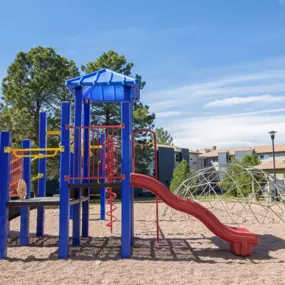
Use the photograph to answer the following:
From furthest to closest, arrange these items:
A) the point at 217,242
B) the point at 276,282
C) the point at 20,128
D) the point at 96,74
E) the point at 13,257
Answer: the point at 20,128, the point at 217,242, the point at 96,74, the point at 13,257, the point at 276,282

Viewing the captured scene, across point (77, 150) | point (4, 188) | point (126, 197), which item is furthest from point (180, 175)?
point (4, 188)

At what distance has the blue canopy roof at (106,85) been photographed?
7.61m

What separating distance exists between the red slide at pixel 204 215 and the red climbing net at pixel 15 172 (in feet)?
10.1

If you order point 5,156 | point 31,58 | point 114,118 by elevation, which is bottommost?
point 5,156

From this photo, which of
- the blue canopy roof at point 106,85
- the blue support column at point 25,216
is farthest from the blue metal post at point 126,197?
the blue support column at point 25,216

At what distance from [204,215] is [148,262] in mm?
1587

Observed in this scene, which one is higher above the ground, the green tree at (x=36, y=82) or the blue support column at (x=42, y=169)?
the green tree at (x=36, y=82)

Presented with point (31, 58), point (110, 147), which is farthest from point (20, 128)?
point (110, 147)

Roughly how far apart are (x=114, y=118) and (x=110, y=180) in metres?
19.8

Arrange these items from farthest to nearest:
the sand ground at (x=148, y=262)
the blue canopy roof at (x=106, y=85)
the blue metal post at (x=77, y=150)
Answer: the blue metal post at (x=77, y=150), the blue canopy roof at (x=106, y=85), the sand ground at (x=148, y=262)

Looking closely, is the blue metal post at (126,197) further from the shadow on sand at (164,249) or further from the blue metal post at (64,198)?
the blue metal post at (64,198)

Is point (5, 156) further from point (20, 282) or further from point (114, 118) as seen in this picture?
point (114, 118)

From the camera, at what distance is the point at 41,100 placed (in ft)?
85.7

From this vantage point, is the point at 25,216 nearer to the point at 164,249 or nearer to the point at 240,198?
the point at 164,249
